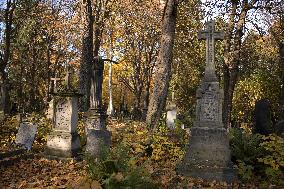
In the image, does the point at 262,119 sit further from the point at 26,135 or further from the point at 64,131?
the point at 26,135

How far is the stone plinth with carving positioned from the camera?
33.6ft

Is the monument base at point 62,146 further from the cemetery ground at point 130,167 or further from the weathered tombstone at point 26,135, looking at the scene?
the weathered tombstone at point 26,135

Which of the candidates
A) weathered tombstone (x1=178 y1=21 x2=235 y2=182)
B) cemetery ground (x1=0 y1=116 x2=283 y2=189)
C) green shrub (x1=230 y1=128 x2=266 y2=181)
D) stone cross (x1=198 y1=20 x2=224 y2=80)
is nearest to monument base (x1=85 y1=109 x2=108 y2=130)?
cemetery ground (x1=0 y1=116 x2=283 y2=189)

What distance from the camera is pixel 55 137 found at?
34.3 feet

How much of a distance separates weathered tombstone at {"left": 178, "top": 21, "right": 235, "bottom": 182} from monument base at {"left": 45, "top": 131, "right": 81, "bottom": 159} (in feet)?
10.9

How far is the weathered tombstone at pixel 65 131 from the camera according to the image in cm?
1024

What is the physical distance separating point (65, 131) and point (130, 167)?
176 inches

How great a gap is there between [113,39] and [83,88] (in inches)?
659

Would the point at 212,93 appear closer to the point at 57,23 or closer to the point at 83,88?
the point at 83,88

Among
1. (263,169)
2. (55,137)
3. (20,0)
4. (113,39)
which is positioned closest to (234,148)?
(263,169)

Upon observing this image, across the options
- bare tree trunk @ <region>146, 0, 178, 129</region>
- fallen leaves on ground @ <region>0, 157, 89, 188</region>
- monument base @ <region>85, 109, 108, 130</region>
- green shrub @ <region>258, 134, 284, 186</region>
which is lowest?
fallen leaves on ground @ <region>0, 157, 89, 188</region>

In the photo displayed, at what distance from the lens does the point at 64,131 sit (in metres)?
10.6

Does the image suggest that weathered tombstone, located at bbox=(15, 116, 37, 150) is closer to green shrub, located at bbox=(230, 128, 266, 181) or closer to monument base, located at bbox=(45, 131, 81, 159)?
monument base, located at bbox=(45, 131, 81, 159)

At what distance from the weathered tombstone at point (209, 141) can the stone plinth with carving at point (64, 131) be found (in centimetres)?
341
